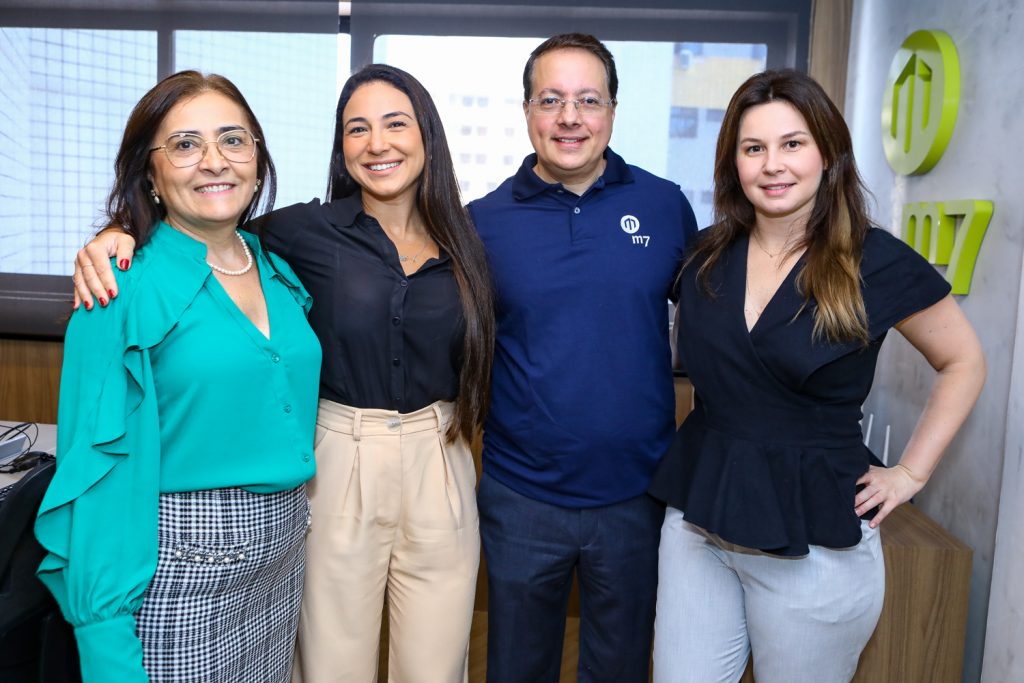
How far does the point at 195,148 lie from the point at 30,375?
2500 mm

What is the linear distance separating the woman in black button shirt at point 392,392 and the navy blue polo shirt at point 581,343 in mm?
79

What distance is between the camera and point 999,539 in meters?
1.87

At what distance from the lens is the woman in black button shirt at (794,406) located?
4.99ft

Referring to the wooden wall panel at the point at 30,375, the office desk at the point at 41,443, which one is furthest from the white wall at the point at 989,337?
the wooden wall panel at the point at 30,375

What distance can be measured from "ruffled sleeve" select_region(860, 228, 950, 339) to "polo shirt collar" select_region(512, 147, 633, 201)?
0.60 m

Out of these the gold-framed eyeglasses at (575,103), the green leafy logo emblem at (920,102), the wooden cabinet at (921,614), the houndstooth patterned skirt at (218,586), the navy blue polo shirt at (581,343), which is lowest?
the wooden cabinet at (921,614)

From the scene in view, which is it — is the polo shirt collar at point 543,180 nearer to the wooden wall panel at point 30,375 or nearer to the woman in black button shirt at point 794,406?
the woman in black button shirt at point 794,406

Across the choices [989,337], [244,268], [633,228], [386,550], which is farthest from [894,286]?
[244,268]

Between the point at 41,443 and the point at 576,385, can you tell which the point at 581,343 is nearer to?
the point at 576,385

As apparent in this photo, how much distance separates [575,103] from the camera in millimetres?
1846

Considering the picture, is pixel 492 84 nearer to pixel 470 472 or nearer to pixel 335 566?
pixel 470 472

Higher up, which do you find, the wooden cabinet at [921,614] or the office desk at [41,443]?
the office desk at [41,443]

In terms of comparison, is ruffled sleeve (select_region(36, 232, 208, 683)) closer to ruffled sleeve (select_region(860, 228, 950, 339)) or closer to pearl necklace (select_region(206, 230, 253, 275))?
pearl necklace (select_region(206, 230, 253, 275))

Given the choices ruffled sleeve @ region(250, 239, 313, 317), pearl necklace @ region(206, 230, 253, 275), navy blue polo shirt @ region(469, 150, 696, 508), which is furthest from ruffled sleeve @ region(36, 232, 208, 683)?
navy blue polo shirt @ region(469, 150, 696, 508)
